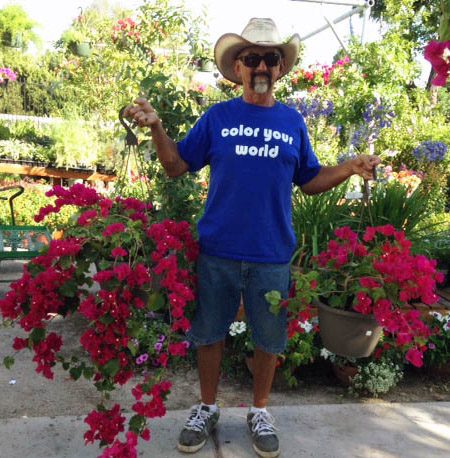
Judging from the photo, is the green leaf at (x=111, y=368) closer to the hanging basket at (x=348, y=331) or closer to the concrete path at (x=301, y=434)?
the concrete path at (x=301, y=434)

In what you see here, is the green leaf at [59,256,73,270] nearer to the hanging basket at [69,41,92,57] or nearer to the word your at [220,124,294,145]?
the word your at [220,124,294,145]

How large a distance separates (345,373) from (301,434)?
2.15ft

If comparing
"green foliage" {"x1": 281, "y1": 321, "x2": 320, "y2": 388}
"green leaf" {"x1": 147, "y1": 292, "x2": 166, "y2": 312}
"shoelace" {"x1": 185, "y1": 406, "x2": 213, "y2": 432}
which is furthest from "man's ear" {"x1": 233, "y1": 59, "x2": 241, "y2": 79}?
"shoelace" {"x1": 185, "y1": 406, "x2": 213, "y2": 432}

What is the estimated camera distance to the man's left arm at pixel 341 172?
2.12m

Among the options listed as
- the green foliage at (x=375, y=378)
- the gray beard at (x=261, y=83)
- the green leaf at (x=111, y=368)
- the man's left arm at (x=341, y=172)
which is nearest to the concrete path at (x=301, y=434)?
the green foliage at (x=375, y=378)

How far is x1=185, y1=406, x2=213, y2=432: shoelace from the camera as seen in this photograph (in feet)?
7.63

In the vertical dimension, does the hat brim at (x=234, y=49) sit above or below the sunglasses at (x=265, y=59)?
above

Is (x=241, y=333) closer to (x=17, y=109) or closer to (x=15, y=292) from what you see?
(x=15, y=292)

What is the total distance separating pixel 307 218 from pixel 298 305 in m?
1.66

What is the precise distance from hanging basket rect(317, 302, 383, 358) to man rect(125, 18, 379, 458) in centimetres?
19

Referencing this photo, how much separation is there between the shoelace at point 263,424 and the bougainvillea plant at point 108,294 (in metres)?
0.58

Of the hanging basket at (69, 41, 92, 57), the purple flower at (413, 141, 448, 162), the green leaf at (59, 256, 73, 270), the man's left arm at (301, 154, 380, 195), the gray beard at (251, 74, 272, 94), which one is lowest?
the green leaf at (59, 256, 73, 270)

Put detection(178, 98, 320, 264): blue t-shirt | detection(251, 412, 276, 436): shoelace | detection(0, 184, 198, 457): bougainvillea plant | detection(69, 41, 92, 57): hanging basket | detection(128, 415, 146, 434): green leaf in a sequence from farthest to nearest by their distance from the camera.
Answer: detection(69, 41, 92, 57): hanging basket → detection(251, 412, 276, 436): shoelace → detection(178, 98, 320, 264): blue t-shirt → detection(128, 415, 146, 434): green leaf → detection(0, 184, 198, 457): bougainvillea plant

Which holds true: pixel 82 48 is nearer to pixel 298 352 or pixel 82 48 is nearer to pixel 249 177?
pixel 298 352
